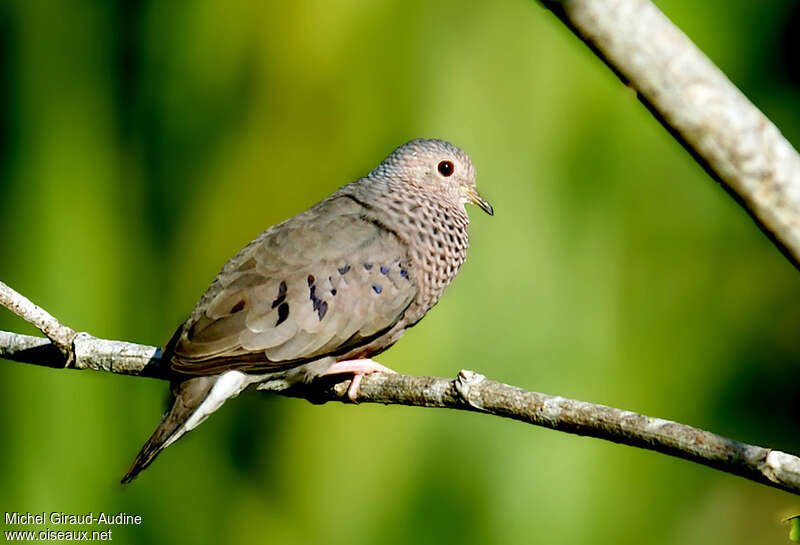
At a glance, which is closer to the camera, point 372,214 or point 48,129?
point 372,214

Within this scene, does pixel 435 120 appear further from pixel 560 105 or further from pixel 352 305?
pixel 352 305

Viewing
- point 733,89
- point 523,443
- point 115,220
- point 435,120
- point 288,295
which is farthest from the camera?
point 115,220

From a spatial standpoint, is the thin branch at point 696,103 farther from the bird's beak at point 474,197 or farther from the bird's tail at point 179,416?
the bird's beak at point 474,197

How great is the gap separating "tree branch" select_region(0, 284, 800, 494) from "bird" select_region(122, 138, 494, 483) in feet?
0.47

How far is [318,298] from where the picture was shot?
3270mm

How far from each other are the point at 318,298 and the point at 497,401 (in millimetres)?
985

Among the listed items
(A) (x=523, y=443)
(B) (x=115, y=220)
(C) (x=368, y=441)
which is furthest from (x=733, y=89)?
(B) (x=115, y=220)

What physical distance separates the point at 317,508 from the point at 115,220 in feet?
6.27

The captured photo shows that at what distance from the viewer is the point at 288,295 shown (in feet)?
10.7

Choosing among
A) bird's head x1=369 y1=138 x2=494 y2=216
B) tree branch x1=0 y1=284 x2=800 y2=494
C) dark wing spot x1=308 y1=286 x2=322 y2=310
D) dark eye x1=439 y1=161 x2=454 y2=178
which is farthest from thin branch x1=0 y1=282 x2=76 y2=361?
dark eye x1=439 y1=161 x2=454 y2=178

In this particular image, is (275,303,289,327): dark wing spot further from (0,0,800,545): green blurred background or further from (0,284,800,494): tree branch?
(0,0,800,545): green blurred background

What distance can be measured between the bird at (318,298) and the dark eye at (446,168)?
0.41ft

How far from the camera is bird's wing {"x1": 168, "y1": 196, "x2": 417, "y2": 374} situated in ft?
10.3

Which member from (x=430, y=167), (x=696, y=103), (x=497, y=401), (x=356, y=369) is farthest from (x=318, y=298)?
(x=696, y=103)
